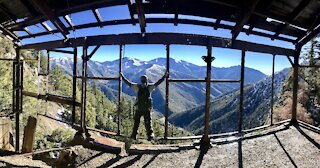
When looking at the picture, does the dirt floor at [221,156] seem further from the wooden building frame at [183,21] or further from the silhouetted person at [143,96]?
the silhouetted person at [143,96]

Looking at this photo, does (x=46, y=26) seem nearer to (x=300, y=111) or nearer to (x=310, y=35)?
(x=310, y=35)

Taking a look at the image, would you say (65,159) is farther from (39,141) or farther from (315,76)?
(315,76)

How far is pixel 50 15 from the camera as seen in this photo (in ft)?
24.5

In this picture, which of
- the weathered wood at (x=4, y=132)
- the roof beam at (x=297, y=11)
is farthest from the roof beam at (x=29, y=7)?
the roof beam at (x=297, y=11)

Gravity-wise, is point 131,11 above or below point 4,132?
above

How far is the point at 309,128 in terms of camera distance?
10336mm

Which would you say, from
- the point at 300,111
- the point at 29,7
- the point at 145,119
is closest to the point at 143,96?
the point at 145,119

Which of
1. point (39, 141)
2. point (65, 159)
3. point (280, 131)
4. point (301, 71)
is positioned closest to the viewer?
point (65, 159)

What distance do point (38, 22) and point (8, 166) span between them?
4511 millimetres

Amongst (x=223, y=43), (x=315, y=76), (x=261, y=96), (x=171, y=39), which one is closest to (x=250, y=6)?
(x=223, y=43)

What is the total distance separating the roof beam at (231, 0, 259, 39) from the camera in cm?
633

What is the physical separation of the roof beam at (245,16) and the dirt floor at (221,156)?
3441mm

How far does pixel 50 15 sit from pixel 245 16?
207 inches

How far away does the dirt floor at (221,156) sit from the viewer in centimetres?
692
